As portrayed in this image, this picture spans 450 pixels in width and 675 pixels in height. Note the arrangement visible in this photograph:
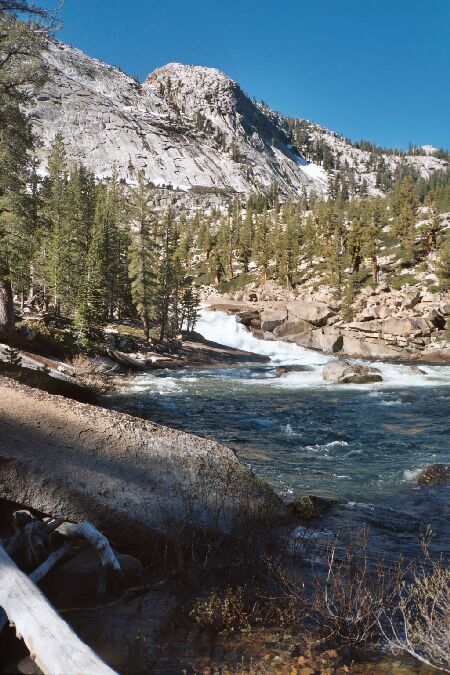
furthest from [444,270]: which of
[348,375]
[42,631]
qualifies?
[42,631]

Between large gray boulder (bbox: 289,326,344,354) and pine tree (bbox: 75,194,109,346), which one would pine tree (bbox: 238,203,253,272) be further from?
pine tree (bbox: 75,194,109,346)

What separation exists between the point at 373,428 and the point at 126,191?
552 ft

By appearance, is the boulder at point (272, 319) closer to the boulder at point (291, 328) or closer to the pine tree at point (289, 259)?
the boulder at point (291, 328)

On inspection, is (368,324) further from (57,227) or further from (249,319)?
(57,227)

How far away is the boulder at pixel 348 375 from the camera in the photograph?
3119 centimetres

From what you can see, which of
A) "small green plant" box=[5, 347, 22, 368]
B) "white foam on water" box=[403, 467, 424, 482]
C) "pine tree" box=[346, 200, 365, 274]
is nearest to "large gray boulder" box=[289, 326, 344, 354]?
"pine tree" box=[346, 200, 365, 274]

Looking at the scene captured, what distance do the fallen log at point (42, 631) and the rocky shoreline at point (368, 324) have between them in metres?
48.1

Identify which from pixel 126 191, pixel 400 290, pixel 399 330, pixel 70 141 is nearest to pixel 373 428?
pixel 399 330

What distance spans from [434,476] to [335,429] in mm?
6826

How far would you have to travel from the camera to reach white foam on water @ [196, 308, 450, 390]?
31420 millimetres

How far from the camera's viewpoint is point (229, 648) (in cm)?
475

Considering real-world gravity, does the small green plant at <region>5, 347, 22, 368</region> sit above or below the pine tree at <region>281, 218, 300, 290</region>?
below

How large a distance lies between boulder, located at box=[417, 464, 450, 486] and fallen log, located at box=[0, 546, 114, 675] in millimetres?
10097

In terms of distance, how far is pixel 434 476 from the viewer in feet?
38.1
